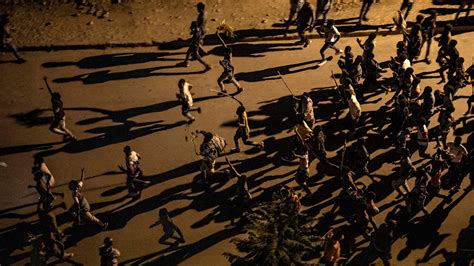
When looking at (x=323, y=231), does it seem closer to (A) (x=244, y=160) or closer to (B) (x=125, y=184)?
(A) (x=244, y=160)

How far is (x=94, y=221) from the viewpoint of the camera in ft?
43.6

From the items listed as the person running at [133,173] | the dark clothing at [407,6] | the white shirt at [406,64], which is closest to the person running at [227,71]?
the person running at [133,173]

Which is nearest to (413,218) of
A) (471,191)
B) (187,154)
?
(471,191)

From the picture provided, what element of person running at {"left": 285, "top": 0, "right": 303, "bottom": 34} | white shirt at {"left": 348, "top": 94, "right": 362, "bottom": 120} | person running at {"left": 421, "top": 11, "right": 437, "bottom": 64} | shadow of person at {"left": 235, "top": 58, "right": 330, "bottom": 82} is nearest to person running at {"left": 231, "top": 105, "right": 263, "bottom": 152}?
white shirt at {"left": 348, "top": 94, "right": 362, "bottom": 120}

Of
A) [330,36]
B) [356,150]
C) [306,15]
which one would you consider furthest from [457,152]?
[306,15]

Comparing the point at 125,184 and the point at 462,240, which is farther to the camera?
the point at 125,184

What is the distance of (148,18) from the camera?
65.7 ft

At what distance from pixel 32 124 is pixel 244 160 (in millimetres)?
5992

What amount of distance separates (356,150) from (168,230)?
4585 millimetres

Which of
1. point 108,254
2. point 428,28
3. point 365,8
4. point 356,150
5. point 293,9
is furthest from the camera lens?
point 365,8

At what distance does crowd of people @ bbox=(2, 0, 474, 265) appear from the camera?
502 inches

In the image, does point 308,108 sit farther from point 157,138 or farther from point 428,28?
point 428,28

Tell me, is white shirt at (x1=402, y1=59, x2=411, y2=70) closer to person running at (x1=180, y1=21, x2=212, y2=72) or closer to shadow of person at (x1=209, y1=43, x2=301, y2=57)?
shadow of person at (x1=209, y1=43, x2=301, y2=57)

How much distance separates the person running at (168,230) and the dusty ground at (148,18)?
7.97 metres
